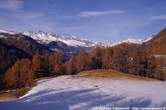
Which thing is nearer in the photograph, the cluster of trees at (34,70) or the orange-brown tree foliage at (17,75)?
the cluster of trees at (34,70)

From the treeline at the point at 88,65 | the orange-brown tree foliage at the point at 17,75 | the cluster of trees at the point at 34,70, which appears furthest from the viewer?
the orange-brown tree foliage at the point at 17,75

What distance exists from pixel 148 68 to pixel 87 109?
248ft

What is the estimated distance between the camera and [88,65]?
110m

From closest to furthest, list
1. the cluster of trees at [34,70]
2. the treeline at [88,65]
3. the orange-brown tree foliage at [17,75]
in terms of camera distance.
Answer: the treeline at [88,65]
the cluster of trees at [34,70]
the orange-brown tree foliage at [17,75]

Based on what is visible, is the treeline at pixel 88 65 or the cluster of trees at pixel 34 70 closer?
the treeline at pixel 88 65

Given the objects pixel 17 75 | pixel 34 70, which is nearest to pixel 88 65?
pixel 34 70

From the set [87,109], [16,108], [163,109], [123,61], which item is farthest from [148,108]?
[123,61]

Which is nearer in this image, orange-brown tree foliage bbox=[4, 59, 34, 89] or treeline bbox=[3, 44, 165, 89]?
treeline bbox=[3, 44, 165, 89]

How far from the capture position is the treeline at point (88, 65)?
89450mm

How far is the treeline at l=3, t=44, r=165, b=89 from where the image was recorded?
89.4 metres

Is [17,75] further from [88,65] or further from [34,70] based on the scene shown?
[34,70]

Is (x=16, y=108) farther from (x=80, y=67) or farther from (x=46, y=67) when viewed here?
(x=80, y=67)

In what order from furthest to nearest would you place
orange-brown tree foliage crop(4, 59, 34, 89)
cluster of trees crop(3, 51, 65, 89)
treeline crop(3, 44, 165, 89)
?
orange-brown tree foliage crop(4, 59, 34, 89)
cluster of trees crop(3, 51, 65, 89)
treeline crop(3, 44, 165, 89)

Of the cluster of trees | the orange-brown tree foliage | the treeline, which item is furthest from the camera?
the orange-brown tree foliage
